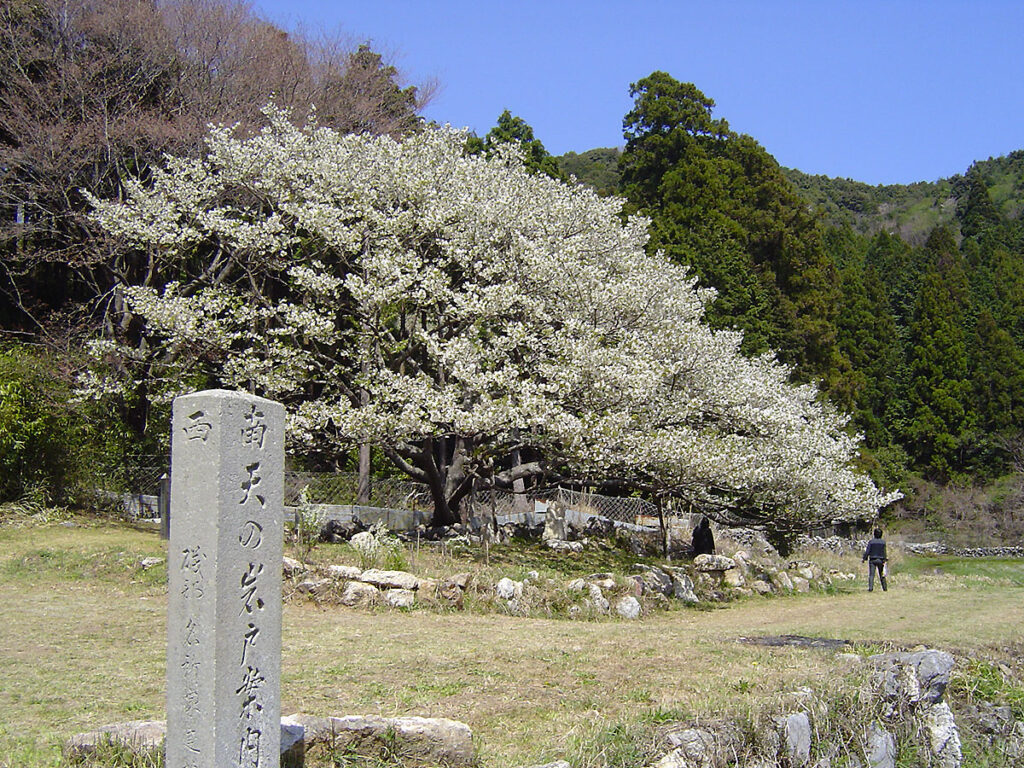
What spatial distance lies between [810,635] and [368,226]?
372 inches

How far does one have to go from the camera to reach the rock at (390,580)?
11.0 m

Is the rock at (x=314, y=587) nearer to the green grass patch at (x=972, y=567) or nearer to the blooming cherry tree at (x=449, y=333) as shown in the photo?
the blooming cherry tree at (x=449, y=333)

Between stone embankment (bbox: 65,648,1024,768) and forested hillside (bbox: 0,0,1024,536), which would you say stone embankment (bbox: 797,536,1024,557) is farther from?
stone embankment (bbox: 65,648,1024,768)

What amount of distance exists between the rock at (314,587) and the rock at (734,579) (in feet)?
23.7

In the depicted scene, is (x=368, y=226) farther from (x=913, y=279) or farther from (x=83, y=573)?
(x=913, y=279)

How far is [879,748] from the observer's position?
6602 mm

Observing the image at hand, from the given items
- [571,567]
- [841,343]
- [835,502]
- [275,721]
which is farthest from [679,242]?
[275,721]

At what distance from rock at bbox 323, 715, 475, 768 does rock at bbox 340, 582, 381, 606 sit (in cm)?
559

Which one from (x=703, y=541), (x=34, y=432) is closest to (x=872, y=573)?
A: (x=703, y=541)

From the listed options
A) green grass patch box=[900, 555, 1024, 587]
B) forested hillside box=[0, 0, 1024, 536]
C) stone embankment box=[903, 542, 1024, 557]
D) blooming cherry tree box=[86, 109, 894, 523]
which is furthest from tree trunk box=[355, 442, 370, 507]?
stone embankment box=[903, 542, 1024, 557]

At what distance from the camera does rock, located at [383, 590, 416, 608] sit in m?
10.8

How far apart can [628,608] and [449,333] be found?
18.7 feet

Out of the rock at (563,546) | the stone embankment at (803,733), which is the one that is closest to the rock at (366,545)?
the rock at (563,546)

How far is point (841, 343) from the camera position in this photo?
3756 cm
